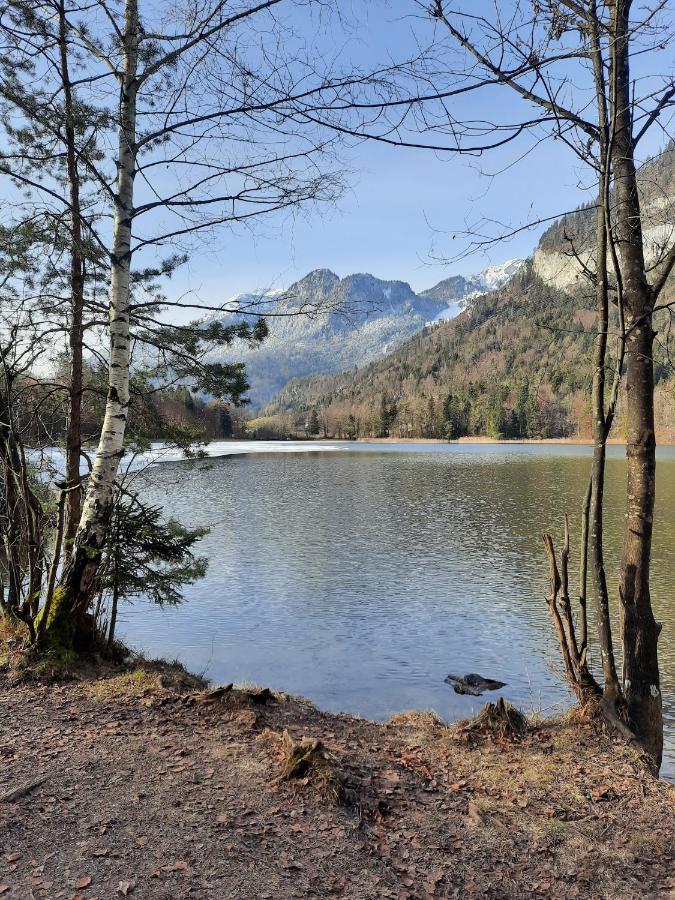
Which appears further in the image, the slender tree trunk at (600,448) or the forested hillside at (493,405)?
the forested hillside at (493,405)

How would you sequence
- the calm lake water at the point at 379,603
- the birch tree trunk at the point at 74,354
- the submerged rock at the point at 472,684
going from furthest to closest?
the calm lake water at the point at 379,603, the submerged rock at the point at 472,684, the birch tree trunk at the point at 74,354

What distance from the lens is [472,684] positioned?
27.1ft

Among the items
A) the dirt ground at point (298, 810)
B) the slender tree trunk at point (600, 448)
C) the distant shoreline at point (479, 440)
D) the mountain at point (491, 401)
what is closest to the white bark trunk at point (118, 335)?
the dirt ground at point (298, 810)

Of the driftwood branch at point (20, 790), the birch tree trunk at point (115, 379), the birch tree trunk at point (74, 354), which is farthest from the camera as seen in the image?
the birch tree trunk at point (74, 354)

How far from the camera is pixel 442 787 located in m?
4.19

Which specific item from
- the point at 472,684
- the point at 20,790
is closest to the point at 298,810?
the point at 20,790

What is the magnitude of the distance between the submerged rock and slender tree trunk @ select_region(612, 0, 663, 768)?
11.2ft

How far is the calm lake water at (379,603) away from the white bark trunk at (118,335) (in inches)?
63.5

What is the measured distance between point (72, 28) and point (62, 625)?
5635mm

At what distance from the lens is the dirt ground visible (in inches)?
120

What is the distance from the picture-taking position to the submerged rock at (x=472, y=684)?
8.05 metres

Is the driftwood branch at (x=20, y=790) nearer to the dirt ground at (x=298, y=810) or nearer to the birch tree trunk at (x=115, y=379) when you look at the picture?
the dirt ground at (x=298, y=810)

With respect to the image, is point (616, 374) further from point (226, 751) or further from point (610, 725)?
point (226, 751)

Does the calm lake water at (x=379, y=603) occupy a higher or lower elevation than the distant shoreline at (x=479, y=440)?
lower
